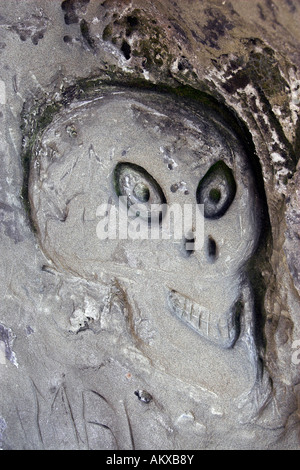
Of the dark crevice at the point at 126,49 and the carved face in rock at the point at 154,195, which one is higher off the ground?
the dark crevice at the point at 126,49

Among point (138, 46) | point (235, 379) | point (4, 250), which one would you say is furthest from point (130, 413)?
point (138, 46)

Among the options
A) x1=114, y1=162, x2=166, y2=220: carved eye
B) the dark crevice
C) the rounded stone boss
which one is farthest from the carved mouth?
the dark crevice

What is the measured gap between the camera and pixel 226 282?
2559 millimetres

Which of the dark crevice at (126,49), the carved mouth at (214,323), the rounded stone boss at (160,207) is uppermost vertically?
the dark crevice at (126,49)

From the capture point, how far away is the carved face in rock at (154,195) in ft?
8.25

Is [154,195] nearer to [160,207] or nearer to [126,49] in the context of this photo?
[160,207]

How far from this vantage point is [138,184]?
8.30 feet

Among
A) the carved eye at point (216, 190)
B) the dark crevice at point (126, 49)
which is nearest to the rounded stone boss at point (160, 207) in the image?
the carved eye at point (216, 190)

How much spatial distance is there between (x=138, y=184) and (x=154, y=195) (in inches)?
4.2

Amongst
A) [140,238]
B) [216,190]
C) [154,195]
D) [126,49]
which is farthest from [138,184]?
[126,49]

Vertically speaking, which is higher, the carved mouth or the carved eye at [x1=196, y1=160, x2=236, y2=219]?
the carved eye at [x1=196, y1=160, x2=236, y2=219]

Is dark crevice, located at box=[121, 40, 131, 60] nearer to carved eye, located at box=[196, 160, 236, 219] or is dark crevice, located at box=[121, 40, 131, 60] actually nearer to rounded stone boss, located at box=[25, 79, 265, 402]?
rounded stone boss, located at box=[25, 79, 265, 402]

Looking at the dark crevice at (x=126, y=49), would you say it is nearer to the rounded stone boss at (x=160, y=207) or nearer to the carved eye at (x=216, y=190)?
the rounded stone boss at (x=160, y=207)

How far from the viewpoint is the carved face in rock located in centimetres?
251
